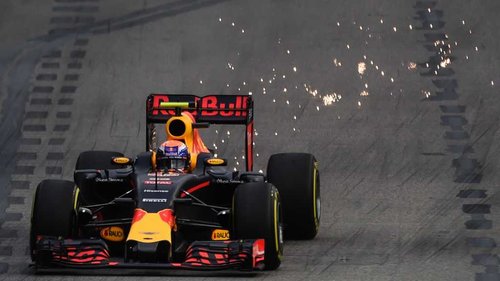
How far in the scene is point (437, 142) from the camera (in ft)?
73.2

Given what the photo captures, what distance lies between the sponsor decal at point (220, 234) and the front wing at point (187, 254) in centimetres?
80

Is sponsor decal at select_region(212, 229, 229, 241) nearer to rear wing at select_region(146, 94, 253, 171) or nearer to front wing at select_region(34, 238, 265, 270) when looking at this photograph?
front wing at select_region(34, 238, 265, 270)

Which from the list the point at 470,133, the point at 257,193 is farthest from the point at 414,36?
the point at 257,193

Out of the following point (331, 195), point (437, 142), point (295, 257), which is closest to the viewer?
point (295, 257)

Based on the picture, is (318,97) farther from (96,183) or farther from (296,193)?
(96,183)

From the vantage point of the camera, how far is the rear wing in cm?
1919

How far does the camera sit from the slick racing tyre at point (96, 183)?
1827 centimetres

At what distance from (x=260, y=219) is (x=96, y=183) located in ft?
8.13

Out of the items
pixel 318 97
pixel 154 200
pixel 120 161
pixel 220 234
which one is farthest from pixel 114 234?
pixel 318 97

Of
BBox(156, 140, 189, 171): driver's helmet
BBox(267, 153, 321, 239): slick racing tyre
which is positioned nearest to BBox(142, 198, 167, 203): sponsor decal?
BBox(156, 140, 189, 171): driver's helmet

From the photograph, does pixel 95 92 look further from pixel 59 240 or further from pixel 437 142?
pixel 59 240

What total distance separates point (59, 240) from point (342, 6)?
11.2 m

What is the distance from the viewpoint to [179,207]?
56.2ft

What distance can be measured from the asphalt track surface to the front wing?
3.04 ft
